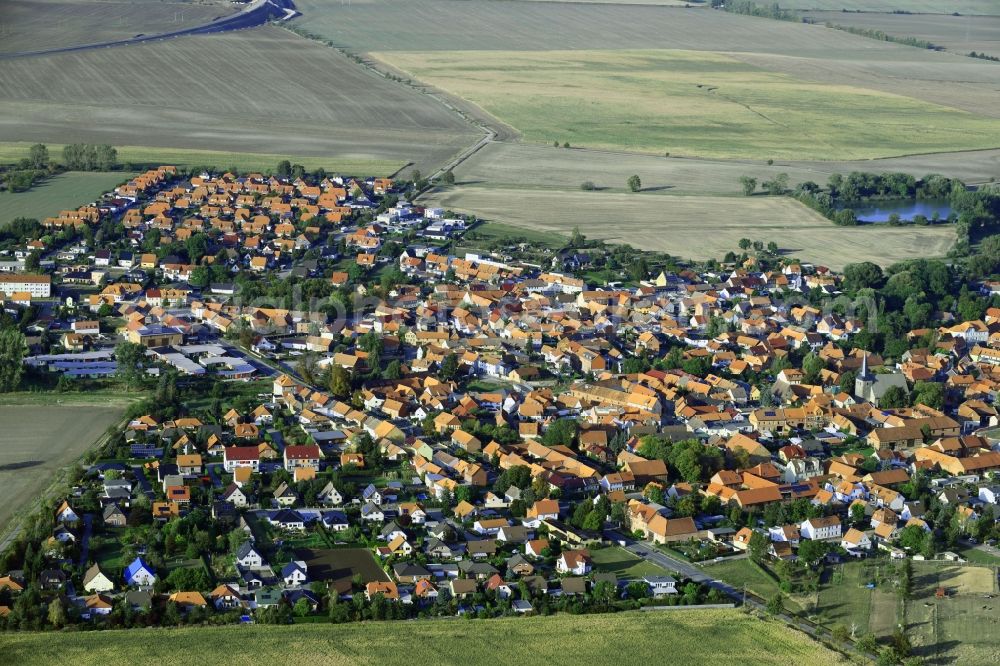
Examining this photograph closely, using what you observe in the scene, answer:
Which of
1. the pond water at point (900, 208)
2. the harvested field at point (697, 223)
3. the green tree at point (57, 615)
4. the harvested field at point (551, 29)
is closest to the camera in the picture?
the green tree at point (57, 615)

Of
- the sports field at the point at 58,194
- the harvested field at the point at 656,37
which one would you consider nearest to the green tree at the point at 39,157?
the sports field at the point at 58,194

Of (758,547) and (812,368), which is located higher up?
(812,368)

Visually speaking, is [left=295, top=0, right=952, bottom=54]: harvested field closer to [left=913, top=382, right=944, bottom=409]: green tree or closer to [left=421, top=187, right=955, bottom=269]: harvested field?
[left=421, top=187, right=955, bottom=269]: harvested field

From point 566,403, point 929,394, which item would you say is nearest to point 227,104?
point 566,403

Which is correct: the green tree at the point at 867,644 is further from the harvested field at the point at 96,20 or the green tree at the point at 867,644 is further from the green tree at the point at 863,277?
the harvested field at the point at 96,20

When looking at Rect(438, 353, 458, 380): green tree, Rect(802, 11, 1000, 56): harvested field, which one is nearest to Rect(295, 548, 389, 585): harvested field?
Rect(438, 353, 458, 380): green tree

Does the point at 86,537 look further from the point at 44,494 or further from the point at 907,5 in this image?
the point at 907,5
